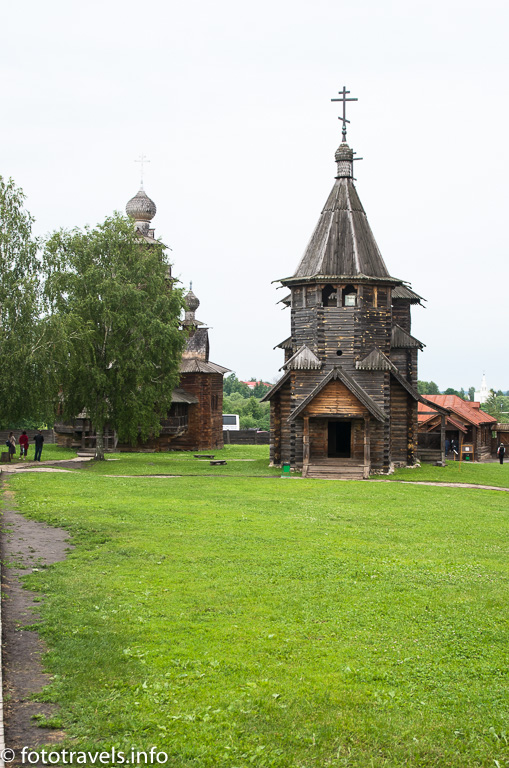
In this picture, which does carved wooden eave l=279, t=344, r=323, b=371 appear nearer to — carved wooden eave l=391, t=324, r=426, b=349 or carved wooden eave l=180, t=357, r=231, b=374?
carved wooden eave l=391, t=324, r=426, b=349

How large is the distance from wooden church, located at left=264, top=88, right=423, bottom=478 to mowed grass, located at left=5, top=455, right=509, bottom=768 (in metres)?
15.2

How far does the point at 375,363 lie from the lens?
117 feet

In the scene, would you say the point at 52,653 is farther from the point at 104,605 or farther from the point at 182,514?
the point at 182,514

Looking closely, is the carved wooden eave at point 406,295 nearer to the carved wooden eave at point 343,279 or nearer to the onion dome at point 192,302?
the carved wooden eave at point 343,279

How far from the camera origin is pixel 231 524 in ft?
63.5

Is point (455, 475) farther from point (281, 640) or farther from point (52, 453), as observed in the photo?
point (281, 640)

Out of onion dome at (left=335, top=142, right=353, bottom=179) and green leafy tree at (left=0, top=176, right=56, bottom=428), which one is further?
onion dome at (left=335, top=142, right=353, bottom=179)

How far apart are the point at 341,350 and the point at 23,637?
1069 inches

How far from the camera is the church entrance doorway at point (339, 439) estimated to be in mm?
38469

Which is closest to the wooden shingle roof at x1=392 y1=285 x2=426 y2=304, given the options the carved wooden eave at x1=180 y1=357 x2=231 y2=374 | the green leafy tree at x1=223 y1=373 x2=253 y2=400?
the carved wooden eave at x1=180 y1=357 x2=231 y2=374

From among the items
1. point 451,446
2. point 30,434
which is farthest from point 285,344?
point 30,434

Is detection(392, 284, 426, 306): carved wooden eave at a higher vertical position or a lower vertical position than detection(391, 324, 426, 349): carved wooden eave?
higher

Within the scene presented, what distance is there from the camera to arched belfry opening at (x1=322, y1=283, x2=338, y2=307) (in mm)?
37062

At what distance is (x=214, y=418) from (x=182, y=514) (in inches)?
1366
